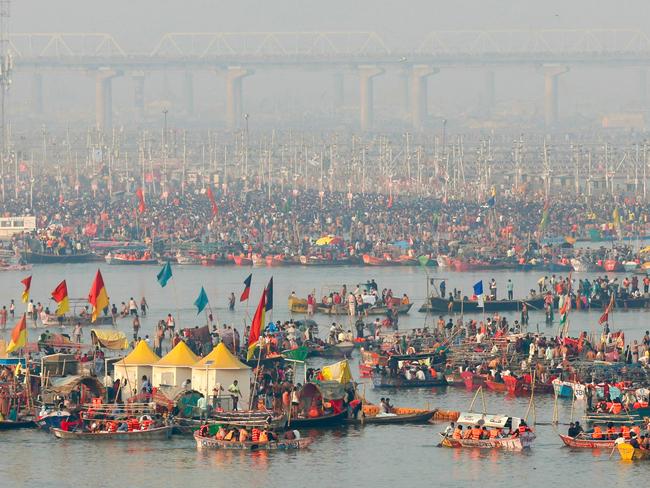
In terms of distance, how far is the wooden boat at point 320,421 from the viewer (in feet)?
191

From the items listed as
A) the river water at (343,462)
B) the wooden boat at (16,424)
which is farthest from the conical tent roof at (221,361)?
the wooden boat at (16,424)

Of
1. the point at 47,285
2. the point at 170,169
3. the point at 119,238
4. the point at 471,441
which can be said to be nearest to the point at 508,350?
the point at 471,441

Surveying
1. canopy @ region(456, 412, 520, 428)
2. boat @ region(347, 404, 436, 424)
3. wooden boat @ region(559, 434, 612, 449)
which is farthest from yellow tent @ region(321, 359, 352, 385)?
wooden boat @ region(559, 434, 612, 449)

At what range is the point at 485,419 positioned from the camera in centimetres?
5691

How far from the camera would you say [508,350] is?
6881 centimetres

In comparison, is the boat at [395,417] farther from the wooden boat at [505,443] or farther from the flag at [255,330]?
the flag at [255,330]

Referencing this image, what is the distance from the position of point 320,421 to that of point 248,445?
11.4 feet

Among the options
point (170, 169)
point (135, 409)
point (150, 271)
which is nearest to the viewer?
point (135, 409)

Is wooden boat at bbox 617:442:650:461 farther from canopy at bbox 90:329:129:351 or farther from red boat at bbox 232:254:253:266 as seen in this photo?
red boat at bbox 232:254:253:266

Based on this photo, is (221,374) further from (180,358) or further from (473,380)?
(473,380)

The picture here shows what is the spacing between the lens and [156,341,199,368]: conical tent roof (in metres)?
60.8

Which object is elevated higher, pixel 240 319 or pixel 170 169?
pixel 170 169

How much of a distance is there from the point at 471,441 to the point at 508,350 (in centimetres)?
1246

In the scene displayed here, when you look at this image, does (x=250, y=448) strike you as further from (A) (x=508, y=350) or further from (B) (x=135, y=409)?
(A) (x=508, y=350)
